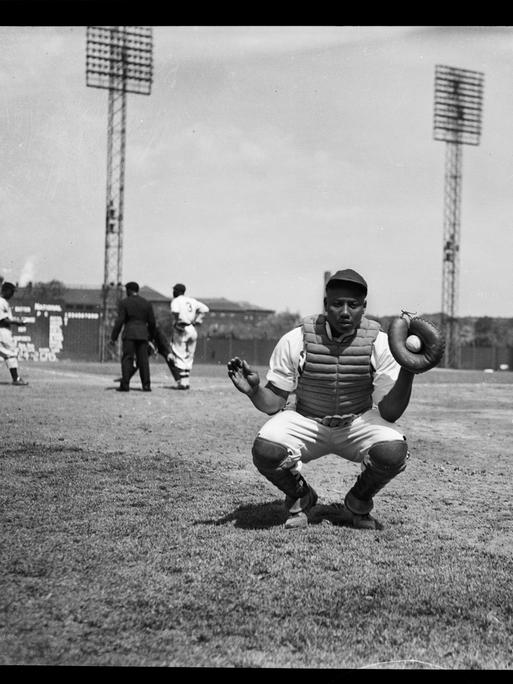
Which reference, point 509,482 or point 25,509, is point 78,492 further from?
point 509,482

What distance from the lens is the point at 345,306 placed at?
4012 mm

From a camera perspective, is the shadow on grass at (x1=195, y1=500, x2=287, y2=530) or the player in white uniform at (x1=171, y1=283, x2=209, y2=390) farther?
the player in white uniform at (x1=171, y1=283, x2=209, y2=390)

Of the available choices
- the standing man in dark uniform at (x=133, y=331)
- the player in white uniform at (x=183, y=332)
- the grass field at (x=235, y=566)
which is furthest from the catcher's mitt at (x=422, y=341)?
the player in white uniform at (x=183, y=332)

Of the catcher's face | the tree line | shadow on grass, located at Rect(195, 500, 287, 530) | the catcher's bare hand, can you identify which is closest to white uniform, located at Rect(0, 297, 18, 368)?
shadow on grass, located at Rect(195, 500, 287, 530)

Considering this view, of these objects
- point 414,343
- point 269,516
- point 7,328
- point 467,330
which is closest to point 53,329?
point 467,330

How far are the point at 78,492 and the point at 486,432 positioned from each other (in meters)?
5.57

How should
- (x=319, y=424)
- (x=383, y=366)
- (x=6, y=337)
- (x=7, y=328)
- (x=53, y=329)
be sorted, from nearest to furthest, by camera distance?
1. (x=383, y=366)
2. (x=319, y=424)
3. (x=6, y=337)
4. (x=7, y=328)
5. (x=53, y=329)

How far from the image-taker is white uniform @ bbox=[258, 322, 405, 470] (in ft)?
13.6

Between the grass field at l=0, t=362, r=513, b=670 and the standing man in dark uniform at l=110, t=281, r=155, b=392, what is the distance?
5.63 m

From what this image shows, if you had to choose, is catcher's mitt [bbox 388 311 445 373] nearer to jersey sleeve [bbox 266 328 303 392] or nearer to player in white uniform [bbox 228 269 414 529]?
player in white uniform [bbox 228 269 414 529]

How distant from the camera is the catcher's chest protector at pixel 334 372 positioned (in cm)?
414

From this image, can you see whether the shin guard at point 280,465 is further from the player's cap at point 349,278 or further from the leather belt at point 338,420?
the player's cap at point 349,278

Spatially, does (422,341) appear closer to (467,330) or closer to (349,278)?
(349,278)

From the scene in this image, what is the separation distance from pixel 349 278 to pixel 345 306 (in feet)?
0.50
